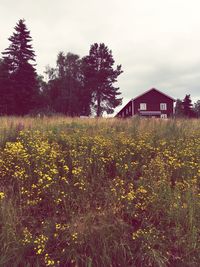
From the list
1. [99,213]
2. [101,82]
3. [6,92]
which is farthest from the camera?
[101,82]

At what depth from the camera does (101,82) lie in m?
44.2

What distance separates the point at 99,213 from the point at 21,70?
32610 millimetres

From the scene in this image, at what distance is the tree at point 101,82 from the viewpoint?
1730 inches

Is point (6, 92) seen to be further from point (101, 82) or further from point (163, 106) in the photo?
point (163, 106)

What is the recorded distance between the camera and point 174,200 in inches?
137

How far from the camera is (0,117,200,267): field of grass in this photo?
9.34ft

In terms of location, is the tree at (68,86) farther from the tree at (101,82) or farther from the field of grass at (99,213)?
the field of grass at (99,213)

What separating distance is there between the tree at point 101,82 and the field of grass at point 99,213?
38.7m

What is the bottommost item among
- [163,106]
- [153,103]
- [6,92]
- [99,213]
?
[99,213]

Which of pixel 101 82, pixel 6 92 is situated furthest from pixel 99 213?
pixel 101 82

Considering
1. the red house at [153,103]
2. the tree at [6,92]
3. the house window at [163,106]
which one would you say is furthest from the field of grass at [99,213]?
the house window at [163,106]

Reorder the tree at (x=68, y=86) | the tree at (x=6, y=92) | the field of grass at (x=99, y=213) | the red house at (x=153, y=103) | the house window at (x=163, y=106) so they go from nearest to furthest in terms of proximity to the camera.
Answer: the field of grass at (x=99, y=213) < the tree at (x=6, y=92) < the tree at (x=68, y=86) < the red house at (x=153, y=103) < the house window at (x=163, y=106)

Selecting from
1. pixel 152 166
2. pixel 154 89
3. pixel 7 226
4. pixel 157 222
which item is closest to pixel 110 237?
pixel 157 222

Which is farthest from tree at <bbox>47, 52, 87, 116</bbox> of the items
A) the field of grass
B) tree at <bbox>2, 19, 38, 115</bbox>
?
the field of grass
